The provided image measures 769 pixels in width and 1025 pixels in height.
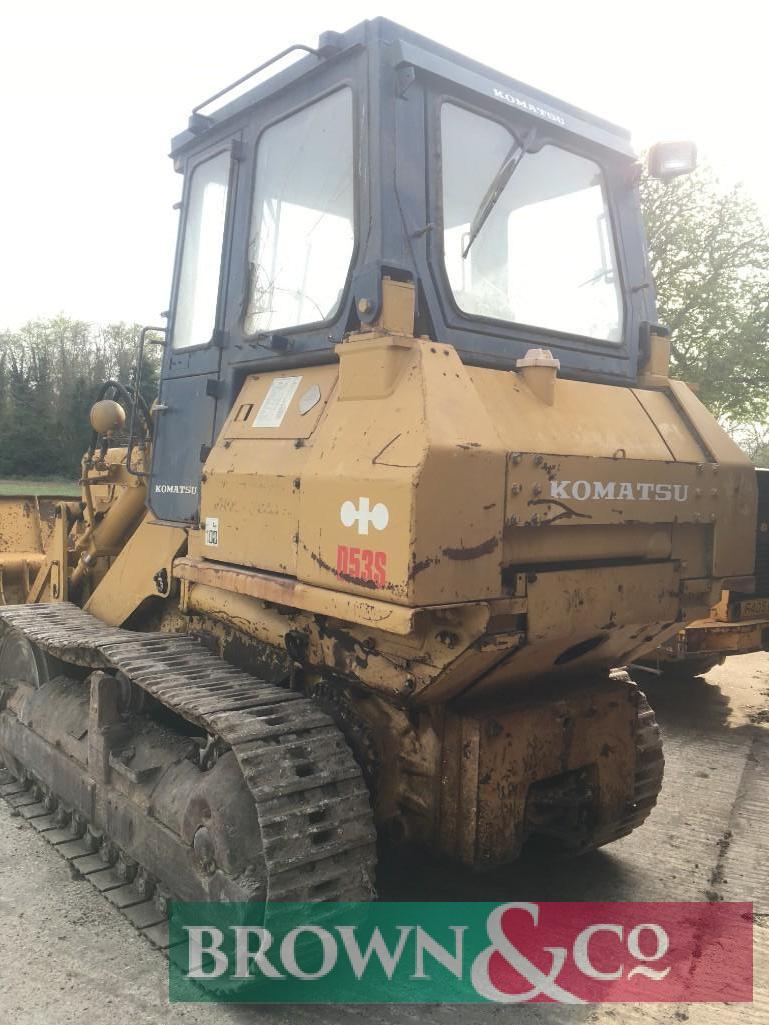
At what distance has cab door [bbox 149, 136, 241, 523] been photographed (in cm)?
381

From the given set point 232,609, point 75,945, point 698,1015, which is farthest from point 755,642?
point 75,945

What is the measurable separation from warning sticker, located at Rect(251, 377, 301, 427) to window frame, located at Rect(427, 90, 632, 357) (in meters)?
0.67

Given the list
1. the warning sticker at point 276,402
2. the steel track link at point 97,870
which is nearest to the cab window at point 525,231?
the warning sticker at point 276,402

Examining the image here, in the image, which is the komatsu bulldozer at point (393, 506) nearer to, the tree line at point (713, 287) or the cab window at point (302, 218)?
the cab window at point (302, 218)

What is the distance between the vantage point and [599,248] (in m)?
3.88

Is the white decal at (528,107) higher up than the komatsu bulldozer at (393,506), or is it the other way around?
the white decal at (528,107)

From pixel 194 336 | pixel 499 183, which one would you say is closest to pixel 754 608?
pixel 499 183

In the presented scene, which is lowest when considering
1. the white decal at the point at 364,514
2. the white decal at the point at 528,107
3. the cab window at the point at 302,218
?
the white decal at the point at 364,514

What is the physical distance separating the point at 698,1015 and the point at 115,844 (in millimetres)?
2399

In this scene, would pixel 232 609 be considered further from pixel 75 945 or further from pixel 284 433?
pixel 75 945

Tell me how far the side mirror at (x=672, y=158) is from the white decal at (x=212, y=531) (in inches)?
100

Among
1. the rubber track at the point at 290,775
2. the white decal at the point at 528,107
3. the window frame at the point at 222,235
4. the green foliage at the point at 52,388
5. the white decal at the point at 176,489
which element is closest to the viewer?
the rubber track at the point at 290,775

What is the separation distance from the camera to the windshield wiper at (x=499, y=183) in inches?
130

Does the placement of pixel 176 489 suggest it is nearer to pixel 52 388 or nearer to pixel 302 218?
pixel 302 218
